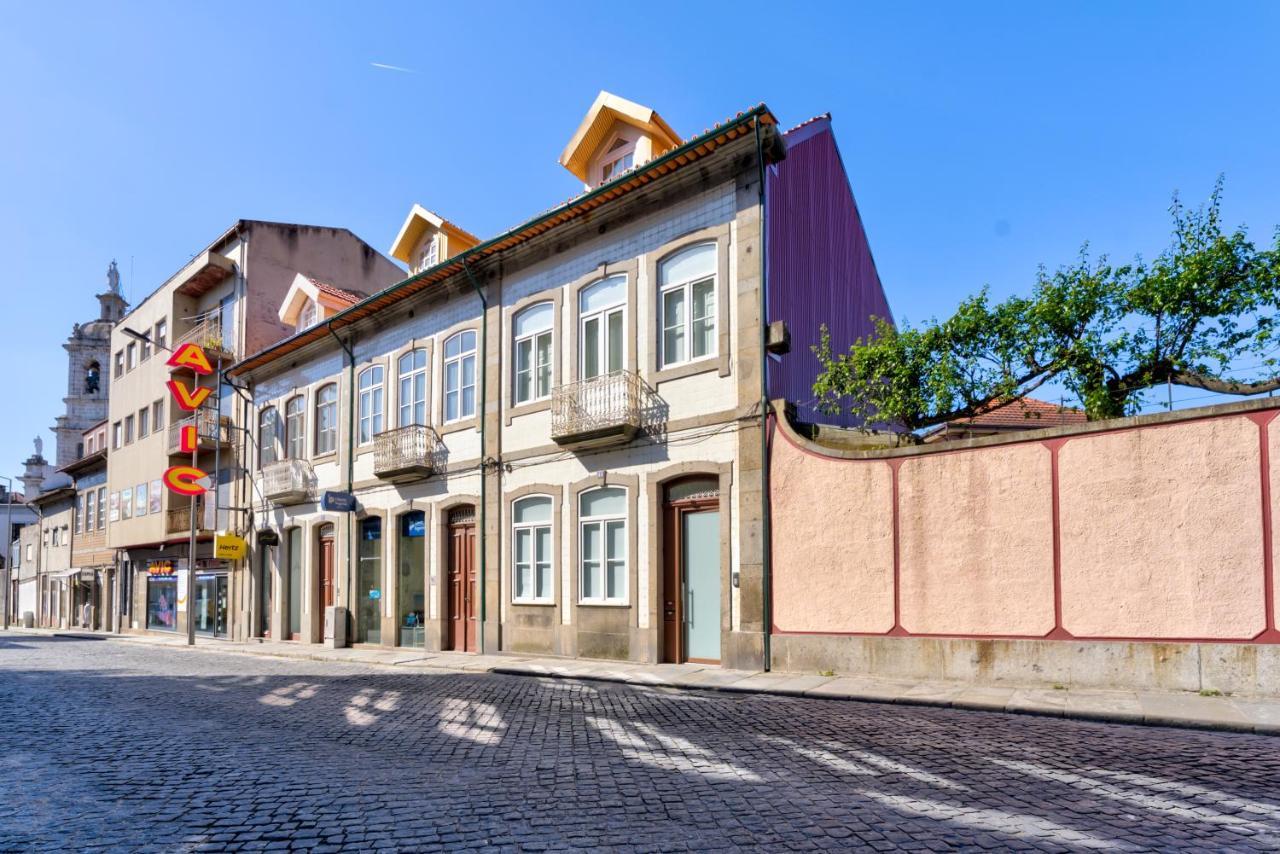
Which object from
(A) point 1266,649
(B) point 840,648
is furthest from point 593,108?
(A) point 1266,649

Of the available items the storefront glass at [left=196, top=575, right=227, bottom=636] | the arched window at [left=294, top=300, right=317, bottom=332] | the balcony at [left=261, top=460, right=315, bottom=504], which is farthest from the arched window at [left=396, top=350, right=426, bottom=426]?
the storefront glass at [left=196, top=575, right=227, bottom=636]

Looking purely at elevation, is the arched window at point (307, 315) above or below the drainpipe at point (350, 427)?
above

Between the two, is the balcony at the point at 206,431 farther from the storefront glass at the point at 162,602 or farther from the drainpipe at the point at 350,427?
the drainpipe at the point at 350,427

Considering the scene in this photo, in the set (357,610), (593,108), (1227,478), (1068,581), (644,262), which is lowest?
(357,610)

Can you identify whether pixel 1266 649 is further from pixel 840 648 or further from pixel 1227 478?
pixel 840 648

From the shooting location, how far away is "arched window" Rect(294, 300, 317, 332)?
26.8 meters

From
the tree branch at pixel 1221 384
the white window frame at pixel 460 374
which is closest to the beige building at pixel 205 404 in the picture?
the white window frame at pixel 460 374

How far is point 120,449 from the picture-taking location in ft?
125

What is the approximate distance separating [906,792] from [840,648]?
268 inches

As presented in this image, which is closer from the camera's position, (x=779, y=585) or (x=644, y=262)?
(x=779, y=585)

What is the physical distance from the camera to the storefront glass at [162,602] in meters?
33.9

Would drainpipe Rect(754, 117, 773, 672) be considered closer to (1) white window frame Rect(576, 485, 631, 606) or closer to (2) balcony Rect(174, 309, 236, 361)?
(1) white window frame Rect(576, 485, 631, 606)

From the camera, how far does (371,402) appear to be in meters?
22.7

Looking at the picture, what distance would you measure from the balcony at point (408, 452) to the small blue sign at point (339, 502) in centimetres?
112
